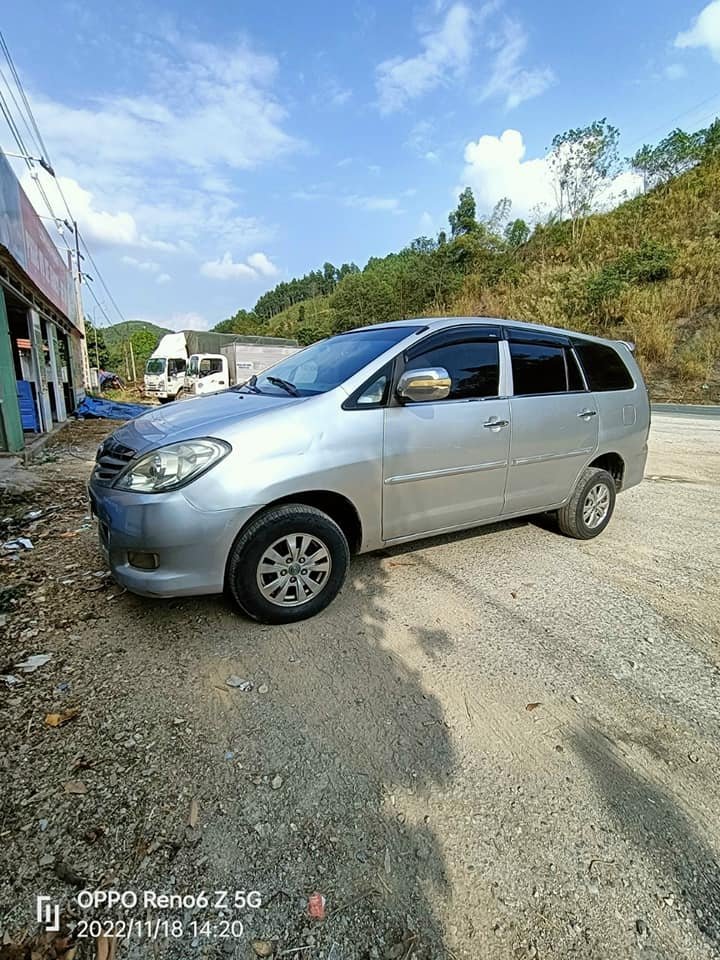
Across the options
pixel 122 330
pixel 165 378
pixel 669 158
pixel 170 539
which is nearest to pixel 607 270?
pixel 669 158

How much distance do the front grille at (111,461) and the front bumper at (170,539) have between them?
0.16m

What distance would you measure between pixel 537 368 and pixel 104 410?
1273 centimetres

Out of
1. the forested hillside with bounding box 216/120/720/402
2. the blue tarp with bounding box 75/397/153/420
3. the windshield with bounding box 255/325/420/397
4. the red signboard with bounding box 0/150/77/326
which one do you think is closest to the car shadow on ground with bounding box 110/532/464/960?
the windshield with bounding box 255/325/420/397

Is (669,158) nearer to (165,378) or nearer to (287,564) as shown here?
(165,378)

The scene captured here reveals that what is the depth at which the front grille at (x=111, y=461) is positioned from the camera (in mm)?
2561

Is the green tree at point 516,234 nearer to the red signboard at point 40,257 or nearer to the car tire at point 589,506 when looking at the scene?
the red signboard at point 40,257

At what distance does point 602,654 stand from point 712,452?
6875 millimetres

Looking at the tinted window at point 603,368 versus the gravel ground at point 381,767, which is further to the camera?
the tinted window at point 603,368

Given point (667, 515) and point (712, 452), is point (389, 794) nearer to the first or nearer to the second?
point (667, 515)

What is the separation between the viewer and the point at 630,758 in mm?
1869

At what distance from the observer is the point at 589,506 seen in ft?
13.1

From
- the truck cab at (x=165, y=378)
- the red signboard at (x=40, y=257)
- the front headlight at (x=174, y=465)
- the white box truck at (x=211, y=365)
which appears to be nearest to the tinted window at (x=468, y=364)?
the front headlight at (x=174, y=465)

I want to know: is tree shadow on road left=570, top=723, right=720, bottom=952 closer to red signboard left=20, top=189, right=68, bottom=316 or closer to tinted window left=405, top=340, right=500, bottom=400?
tinted window left=405, top=340, right=500, bottom=400

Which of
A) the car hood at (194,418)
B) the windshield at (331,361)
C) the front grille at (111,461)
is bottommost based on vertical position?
the front grille at (111,461)
